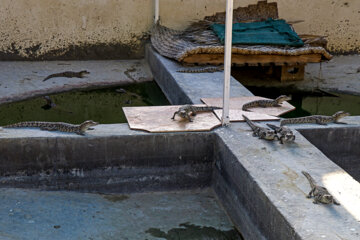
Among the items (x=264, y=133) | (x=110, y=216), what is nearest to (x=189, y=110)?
(x=264, y=133)

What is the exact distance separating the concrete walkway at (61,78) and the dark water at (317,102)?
2312 mm

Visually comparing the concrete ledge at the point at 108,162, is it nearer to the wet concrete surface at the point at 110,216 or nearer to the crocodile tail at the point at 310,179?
the wet concrete surface at the point at 110,216

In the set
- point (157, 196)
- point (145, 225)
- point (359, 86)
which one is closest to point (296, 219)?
point (145, 225)

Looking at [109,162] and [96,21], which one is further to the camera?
[96,21]

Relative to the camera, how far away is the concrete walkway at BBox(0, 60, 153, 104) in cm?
870

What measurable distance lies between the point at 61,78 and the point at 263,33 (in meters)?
3.74

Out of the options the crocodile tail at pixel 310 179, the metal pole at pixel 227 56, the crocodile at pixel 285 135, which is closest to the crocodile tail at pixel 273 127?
the crocodile at pixel 285 135

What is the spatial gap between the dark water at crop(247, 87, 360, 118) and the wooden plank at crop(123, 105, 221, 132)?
225 cm

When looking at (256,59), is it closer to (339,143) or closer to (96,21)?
(96,21)

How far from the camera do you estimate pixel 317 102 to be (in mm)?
8852

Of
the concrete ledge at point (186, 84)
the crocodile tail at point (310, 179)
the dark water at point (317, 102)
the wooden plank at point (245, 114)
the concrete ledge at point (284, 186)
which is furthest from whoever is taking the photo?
the dark water at point (317, 102)

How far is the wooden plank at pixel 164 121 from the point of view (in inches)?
229

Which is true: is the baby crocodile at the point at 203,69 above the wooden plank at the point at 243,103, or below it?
above

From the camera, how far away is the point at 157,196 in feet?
18.8
